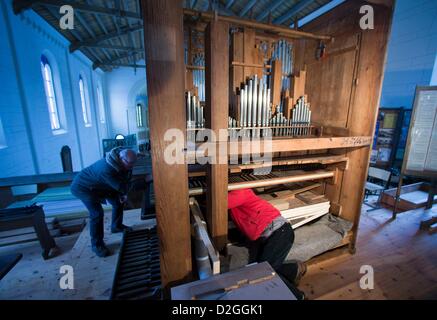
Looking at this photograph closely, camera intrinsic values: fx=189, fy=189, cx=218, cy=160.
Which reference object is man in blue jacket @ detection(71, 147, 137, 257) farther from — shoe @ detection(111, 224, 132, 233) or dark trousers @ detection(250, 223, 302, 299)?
dark trousers @ detection(250, 223, 302, 299)

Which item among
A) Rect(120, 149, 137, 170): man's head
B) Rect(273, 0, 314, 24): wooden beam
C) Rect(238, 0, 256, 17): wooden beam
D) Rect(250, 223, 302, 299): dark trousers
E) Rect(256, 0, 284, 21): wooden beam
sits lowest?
Rect(250, 223, 302, 299): dark trousers

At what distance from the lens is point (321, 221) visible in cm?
257

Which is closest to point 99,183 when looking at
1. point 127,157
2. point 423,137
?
point 127,157

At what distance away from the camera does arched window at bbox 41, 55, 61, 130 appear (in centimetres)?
517

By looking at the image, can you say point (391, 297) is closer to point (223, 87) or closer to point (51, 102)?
point (223, 87)

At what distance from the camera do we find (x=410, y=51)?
398 centimetres

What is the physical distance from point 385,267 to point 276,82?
252 cm

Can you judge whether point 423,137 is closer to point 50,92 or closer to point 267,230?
point 267,230

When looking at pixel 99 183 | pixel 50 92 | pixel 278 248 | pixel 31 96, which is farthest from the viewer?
pixel 50 92

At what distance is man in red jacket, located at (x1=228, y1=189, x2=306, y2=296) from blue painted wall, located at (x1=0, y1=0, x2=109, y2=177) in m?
4.34

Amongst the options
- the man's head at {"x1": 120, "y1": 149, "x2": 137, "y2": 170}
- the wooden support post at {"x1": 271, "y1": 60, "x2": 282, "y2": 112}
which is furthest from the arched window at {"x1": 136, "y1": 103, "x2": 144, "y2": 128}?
the wooden support post at {"x1": 271, "y1": 60, "x2": 282, "y2": 112}

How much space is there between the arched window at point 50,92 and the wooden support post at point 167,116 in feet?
19.4

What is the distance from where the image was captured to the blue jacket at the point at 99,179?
2.46 meters
